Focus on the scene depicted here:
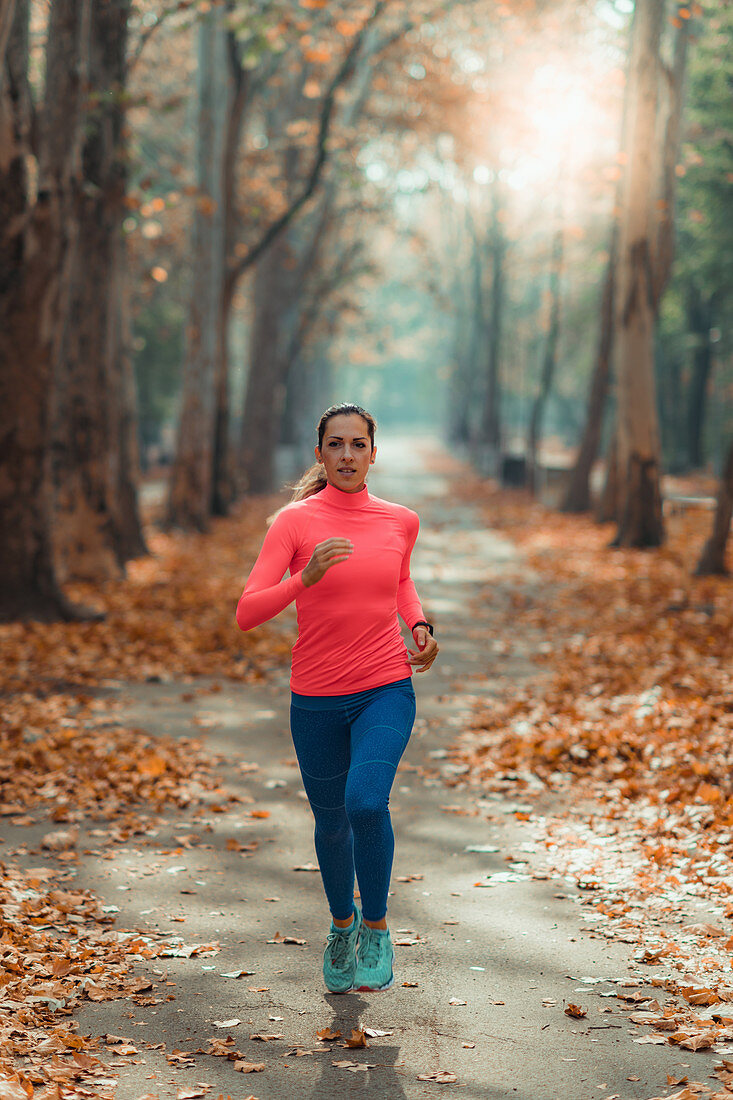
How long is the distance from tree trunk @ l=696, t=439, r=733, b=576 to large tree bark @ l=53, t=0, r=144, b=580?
23.5 ft

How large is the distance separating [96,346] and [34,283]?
12.0 ft

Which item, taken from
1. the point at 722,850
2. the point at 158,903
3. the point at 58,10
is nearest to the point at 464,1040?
the point at 158,903

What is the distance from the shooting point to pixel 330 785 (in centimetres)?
402

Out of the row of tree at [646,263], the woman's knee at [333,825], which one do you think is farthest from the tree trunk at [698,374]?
the woman's knee at [333,825]

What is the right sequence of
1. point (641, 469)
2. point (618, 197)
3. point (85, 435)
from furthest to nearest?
point (618, 197)
point (641, 469)
point (85, 435)

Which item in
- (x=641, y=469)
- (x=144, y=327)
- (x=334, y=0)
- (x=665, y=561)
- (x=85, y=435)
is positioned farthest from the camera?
(x=144, y=327)

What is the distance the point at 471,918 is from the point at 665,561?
12378mm

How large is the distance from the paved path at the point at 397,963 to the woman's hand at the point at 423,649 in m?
1.20

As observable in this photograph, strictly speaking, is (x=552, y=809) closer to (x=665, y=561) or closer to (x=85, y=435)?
(x=85, y=435)

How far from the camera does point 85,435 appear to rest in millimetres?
14039

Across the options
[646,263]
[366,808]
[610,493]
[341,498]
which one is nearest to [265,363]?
[610,493]

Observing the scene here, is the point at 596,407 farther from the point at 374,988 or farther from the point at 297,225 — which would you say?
the point at 374,988

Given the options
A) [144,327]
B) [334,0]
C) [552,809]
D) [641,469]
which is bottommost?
[552,809]

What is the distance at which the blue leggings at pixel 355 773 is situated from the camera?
12.5 feet
